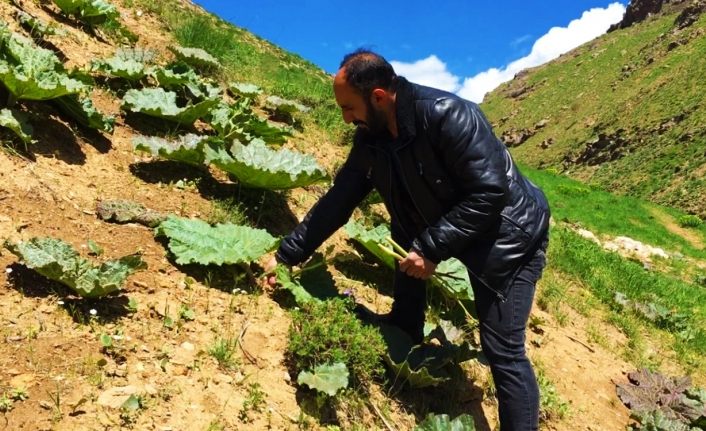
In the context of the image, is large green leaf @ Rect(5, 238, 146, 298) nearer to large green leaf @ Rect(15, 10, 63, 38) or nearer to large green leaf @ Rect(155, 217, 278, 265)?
large green leaf @ Rect(155, 217, 278, 265)

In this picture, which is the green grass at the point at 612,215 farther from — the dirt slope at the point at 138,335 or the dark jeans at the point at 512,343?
the dark jeans at the point at 512,343

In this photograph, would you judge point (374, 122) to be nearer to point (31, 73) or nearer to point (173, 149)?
point (173, 149)

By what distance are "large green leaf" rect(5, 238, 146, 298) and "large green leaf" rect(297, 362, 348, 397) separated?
1122 millimetres

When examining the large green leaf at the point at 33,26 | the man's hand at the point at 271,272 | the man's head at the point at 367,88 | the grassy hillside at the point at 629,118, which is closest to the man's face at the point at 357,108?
the man's head at the point at 367,88

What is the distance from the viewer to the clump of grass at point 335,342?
3.33 meters

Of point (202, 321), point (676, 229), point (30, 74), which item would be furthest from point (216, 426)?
point (676, 229)

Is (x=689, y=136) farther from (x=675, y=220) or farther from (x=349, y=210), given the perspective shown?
(x=349, y=210)

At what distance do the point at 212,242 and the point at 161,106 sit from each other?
2147mm

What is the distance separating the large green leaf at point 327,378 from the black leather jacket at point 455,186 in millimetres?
799

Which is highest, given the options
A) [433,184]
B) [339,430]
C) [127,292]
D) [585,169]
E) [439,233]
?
[585,169]

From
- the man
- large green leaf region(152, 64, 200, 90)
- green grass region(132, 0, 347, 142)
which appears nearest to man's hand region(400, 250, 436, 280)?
the man

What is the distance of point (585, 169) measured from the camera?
41938 millimetres

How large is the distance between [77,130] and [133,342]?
8.20ft

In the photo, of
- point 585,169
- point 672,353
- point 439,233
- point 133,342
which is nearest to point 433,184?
point 439,233
